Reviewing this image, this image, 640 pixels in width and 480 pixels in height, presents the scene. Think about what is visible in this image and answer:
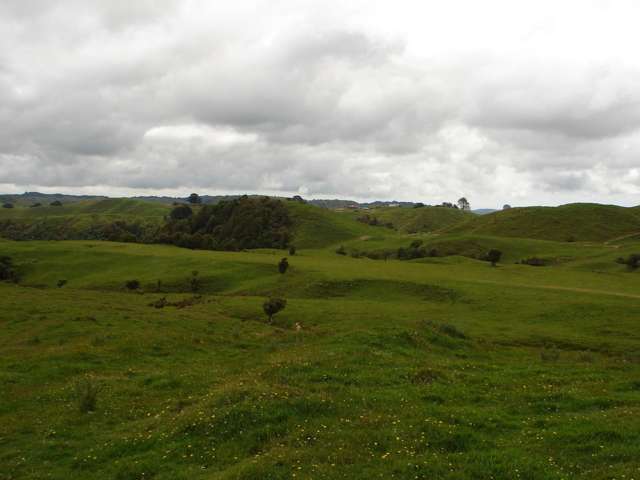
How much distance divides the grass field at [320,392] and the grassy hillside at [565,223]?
101 m

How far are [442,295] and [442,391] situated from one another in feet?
143

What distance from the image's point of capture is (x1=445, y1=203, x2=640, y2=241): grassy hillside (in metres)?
143

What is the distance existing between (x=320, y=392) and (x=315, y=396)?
887 millimetres

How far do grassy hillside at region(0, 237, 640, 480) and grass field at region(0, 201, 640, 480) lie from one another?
0.08 metres

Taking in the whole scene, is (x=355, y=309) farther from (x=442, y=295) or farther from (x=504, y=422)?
(x=504, y=422)

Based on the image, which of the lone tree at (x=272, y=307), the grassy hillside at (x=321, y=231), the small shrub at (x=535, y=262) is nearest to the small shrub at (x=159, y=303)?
the lone tree at (x=272, y=307)

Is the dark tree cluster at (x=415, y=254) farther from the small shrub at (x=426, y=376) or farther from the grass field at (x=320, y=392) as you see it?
the small shrub at (x=426, y=376)

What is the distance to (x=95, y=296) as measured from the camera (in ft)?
197

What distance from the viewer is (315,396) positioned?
52.9 ft

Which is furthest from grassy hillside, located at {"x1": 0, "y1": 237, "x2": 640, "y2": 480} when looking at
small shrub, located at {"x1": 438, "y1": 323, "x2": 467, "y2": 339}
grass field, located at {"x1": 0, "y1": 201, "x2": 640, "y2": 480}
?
small shrub, located at {"x1": 438, "y1": 323, "x2": 467, "y2": 339}

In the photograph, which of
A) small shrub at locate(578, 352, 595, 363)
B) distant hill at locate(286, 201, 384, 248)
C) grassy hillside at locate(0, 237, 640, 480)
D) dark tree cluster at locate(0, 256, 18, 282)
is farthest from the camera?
distant hill at locate(286, 201, 384, 248)

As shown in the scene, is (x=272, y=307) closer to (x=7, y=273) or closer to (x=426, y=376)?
(x=426, y=376)

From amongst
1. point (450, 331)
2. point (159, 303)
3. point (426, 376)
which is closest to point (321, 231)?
point (159, 303)

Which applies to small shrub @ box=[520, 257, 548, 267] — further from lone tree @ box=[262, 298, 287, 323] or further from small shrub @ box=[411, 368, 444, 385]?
small shrub @ box=[411, 368, 444, 385]
